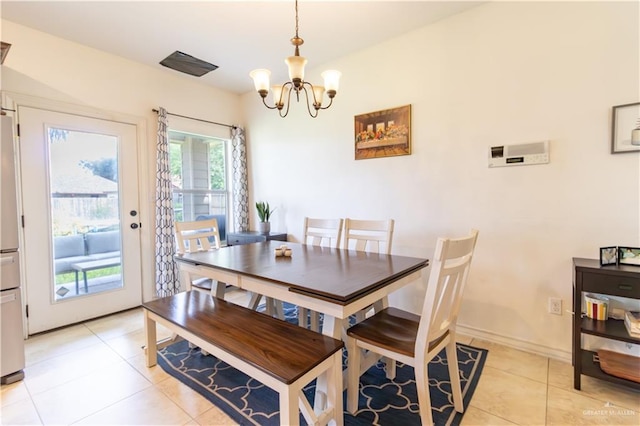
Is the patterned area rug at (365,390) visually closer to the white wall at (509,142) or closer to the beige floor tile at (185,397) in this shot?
the beige floor tile at (185,397)

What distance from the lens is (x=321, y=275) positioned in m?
1.71

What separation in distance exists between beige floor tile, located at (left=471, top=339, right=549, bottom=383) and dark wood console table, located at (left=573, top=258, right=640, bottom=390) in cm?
22

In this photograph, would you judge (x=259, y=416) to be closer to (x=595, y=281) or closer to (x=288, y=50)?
(x=595, y=281)

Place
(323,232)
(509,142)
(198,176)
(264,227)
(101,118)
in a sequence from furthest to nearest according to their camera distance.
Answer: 1. (198,176)
2. (264,227)
3. (101,118)
4. (323,232)
5. (509,142)

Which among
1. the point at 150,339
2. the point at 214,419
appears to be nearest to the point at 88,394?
the point at 150,339

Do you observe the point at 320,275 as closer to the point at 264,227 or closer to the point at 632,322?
the point at 632,322

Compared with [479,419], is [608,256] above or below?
above

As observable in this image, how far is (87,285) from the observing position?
300 centimetres

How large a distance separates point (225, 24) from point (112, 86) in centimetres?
149

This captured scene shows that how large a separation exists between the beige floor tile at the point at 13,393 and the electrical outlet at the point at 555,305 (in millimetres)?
3527

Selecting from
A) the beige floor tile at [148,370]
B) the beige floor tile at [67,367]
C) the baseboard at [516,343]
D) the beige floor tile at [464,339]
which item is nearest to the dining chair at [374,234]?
the beige floor tile at [464,339]

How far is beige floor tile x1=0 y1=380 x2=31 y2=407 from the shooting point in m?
1.79

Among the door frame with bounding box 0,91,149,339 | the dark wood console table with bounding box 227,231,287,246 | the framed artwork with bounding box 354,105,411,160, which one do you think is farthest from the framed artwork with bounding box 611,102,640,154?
the door frame with bounding box 0,91,149,339

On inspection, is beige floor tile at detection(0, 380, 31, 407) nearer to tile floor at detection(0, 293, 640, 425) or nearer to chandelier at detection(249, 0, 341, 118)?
tile floor at detection(0, 293, 640, 425)
